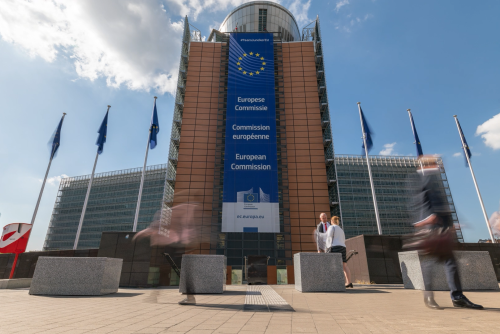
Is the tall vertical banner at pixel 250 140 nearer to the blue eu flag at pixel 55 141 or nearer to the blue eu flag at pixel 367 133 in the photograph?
the blue eu flag at pixel 367 133

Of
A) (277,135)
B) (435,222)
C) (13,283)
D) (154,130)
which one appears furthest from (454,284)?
(277,135)

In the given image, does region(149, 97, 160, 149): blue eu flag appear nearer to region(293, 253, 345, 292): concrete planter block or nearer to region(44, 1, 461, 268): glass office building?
region(44, 1, 461, 268): glass office building

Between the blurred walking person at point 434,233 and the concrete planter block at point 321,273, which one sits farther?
the concrete planter block at point 321,273

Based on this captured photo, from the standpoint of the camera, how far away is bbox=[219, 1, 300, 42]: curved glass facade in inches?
1635

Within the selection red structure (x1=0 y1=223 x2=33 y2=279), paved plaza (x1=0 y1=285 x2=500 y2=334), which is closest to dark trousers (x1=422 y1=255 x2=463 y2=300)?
paved plaza (x1=0 y1=285 x2=500 y2=334)

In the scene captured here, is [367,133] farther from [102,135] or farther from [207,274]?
[102,135]

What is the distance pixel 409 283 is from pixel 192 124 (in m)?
28.4

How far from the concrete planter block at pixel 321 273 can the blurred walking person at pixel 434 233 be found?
2.61 meters

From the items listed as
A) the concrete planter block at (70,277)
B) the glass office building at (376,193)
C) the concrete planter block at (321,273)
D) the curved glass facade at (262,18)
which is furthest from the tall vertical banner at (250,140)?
the glass office building at (376,193)

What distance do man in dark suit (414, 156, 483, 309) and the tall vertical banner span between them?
2201cm

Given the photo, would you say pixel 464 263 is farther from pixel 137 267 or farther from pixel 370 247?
pixel 137 267

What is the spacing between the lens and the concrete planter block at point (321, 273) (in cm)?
629

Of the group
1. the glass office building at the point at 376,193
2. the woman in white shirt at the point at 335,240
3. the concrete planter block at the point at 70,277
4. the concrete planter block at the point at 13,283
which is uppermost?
the glass office building at the point at 376,193

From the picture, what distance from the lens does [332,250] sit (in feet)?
A: 23.0
